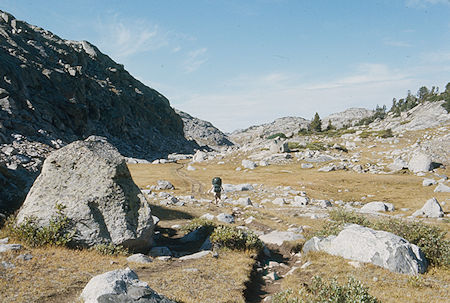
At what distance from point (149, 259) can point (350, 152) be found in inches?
3228

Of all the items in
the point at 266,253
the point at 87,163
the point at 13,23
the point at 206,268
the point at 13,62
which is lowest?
the point at 266,253

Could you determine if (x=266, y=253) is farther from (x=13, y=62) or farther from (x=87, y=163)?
(x=13, y=62)

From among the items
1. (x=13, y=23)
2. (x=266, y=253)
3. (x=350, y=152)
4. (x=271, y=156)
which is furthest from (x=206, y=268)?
(x=13, y=23)

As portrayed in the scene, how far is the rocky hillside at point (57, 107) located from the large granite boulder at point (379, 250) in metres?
19.9

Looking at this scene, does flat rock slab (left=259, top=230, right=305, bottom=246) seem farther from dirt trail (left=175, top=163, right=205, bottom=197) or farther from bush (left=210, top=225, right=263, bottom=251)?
dirt trail (left=175, top=163, right=205, bottom=197)

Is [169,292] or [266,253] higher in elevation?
[169,292]

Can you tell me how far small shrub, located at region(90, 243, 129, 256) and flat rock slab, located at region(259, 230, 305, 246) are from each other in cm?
1008

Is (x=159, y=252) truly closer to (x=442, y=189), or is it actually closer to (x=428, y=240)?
(x=428, y=240)

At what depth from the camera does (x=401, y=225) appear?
17625 millimetres

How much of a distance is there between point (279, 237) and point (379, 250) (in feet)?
23.9

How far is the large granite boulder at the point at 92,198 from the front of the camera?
45.5 feet

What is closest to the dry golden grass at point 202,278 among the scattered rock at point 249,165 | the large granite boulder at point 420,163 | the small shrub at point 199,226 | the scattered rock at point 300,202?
the small shrub at point 199,226

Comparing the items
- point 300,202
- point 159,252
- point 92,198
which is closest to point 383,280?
point 159,252

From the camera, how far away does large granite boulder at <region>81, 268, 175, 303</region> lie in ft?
24.0
